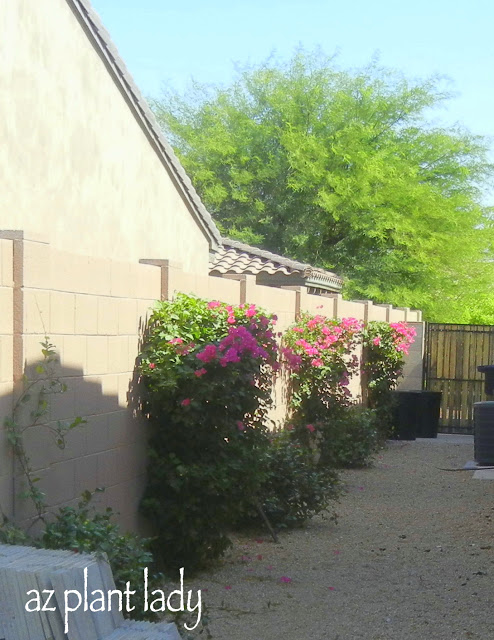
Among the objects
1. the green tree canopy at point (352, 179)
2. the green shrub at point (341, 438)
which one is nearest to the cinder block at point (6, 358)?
the green shrub at point (341, 438)

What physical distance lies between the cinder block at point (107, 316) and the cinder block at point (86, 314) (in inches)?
2.6

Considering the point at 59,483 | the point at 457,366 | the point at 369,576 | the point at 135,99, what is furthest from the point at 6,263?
the point at 457,366

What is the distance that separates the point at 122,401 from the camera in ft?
24.4

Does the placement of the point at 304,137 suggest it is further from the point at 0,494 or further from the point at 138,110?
the point at 0,494

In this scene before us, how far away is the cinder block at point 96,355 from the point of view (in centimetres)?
684

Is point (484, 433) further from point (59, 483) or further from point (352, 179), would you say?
point (352, 179)

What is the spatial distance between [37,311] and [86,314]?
77 cm

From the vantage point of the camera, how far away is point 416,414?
1808 cm

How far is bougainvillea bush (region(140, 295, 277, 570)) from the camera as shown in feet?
24.3

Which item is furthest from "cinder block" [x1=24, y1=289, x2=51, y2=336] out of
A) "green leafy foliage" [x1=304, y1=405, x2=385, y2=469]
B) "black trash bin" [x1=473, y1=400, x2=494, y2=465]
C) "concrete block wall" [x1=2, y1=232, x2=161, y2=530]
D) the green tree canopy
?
the green tree canopy

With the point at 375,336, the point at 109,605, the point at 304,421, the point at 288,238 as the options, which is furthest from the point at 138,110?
the point at 288,238

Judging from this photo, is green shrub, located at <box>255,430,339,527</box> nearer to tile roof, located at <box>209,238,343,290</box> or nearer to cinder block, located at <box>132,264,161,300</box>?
cinder block, located at <box>132,264,161,300</box>

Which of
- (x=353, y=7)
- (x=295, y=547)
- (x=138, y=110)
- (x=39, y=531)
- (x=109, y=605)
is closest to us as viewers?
(x=109, y=605)

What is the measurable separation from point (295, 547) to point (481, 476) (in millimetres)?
5222
